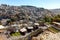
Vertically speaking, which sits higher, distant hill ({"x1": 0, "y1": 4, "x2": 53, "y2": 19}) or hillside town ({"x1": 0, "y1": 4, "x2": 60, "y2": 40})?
hillside town ({"x1": 0, "y1": 4, "x2": 60, "y2": 40})

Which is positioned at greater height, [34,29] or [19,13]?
[34,29]

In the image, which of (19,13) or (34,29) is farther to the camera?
(19,13)

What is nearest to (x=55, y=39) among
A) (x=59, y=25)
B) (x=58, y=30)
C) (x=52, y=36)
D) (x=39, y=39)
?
(x=52, y=36)

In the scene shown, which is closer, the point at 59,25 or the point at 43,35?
the point at 43,35

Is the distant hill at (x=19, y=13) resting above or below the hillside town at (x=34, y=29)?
below

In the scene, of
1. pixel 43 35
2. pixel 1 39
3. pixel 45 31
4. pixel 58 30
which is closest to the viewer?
pixel 43 35

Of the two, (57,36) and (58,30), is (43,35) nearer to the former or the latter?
(57,36)

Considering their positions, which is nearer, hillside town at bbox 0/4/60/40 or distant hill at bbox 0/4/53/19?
hillside town at bbox 0/4/60/40

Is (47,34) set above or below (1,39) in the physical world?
above

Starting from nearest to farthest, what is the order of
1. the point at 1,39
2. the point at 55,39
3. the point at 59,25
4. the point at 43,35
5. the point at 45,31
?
the point at 55,39 < the point at 43,35 < the point at 45,31 < the point at 59,25 < the point at 1,39

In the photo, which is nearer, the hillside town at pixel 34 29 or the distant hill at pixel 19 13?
the hillside town at pixel 34 29
